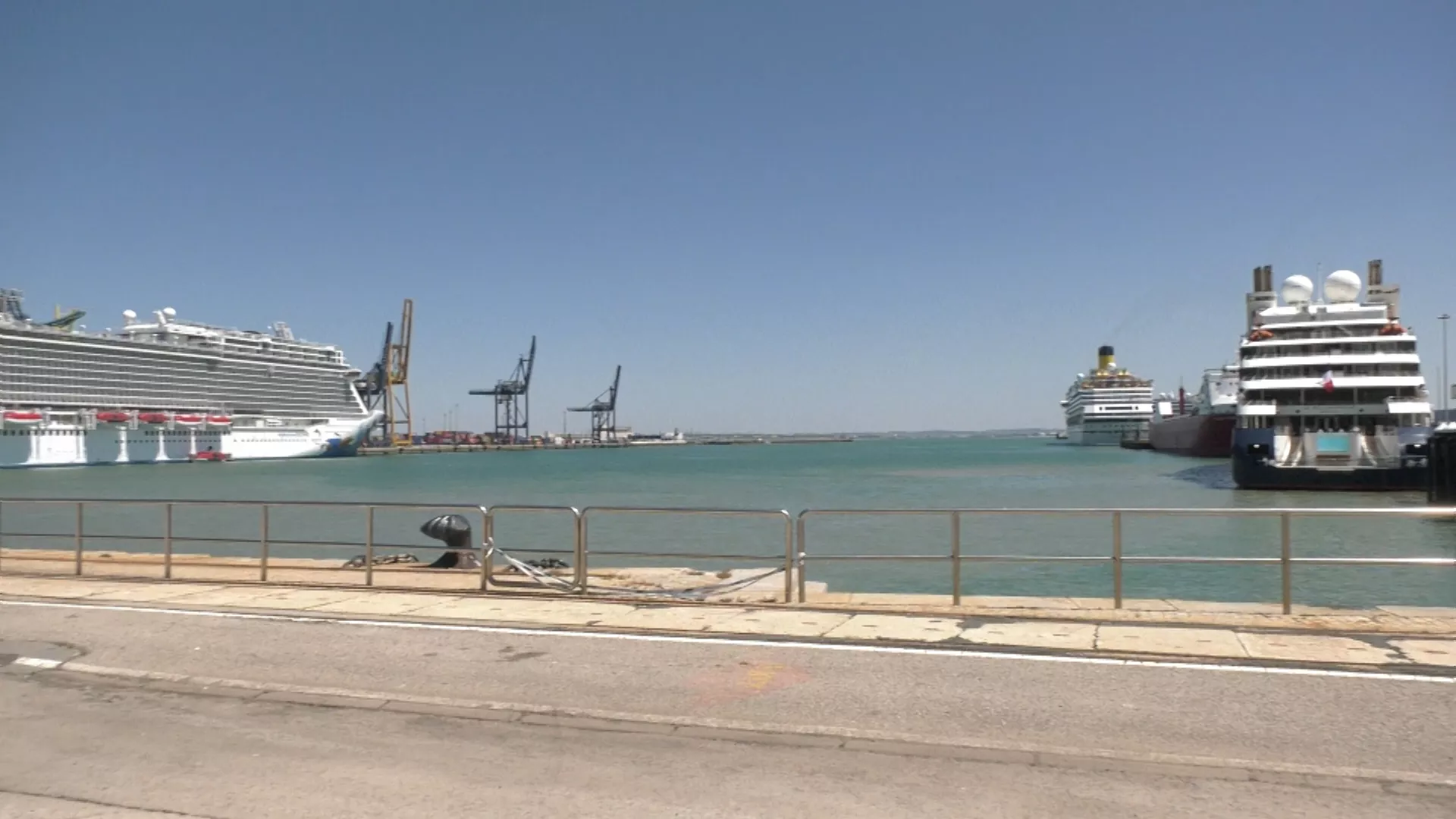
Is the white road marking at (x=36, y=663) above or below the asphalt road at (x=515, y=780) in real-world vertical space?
below

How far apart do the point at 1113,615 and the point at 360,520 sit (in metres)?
32.0

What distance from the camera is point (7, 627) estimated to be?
369 inches

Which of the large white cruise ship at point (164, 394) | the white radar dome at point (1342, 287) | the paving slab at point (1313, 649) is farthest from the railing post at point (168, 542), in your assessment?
the large white cruise ship at point (164, 394)

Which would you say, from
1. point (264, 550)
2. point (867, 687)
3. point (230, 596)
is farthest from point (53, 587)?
point (867, 687)

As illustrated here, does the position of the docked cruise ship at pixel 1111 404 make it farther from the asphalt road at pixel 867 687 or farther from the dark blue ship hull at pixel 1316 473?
the asphalt road at pixel 867 687

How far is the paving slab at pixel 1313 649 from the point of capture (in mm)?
7262

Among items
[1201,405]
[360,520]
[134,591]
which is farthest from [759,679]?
[1201,405]

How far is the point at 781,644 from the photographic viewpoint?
818cm

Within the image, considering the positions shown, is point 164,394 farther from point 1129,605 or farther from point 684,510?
point 1129,605

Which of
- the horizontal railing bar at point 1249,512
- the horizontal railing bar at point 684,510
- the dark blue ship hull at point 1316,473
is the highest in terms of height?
the horizontal railing bar at point 1249,512

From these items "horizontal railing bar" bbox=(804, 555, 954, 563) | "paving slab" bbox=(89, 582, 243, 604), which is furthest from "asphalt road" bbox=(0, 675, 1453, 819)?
"paving slab" bbox=(89, 582, 243, 604)

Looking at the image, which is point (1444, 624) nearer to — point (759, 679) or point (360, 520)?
point (759, 679)

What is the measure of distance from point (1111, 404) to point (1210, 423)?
47292 mm

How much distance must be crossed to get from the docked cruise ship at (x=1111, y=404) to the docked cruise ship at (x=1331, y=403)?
74.9 metres
